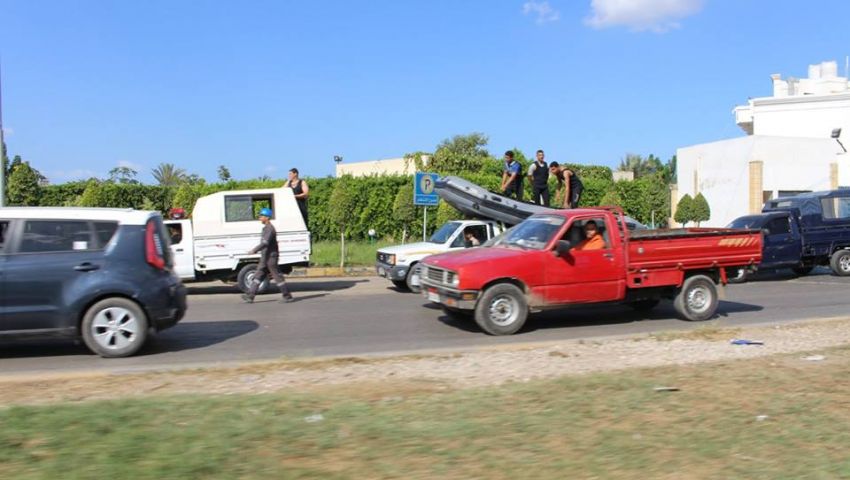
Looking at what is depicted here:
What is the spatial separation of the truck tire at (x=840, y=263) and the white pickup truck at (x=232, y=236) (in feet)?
45.6

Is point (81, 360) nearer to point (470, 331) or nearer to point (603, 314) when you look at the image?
point (470, 331)

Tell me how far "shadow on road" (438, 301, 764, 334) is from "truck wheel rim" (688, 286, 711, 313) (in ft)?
1.82

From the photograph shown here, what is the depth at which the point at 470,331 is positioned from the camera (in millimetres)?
10359

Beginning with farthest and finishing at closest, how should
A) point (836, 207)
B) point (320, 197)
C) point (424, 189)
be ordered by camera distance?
point (320, 197), point (424, 189), point (836, 207)

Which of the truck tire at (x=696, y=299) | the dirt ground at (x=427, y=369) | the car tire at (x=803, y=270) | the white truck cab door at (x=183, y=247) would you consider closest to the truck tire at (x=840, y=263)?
the car tire at (x=803, y=270)

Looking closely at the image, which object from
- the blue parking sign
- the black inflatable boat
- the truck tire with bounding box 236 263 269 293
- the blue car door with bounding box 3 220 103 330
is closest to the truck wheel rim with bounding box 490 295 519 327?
the blue car door with bounding box 3 220 103 330

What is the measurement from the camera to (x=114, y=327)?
8234 mm

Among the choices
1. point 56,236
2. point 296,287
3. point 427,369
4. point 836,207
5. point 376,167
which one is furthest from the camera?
point 376,167

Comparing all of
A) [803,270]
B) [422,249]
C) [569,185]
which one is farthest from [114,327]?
[803,270]

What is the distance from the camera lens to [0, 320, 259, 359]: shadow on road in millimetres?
8656

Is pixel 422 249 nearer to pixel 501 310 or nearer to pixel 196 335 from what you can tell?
pixel 501 310

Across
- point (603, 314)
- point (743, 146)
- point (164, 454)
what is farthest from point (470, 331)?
point (743, 146)

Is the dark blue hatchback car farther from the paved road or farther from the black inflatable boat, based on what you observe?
the black inflatable boat

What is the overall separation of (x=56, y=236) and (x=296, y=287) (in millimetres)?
8412
